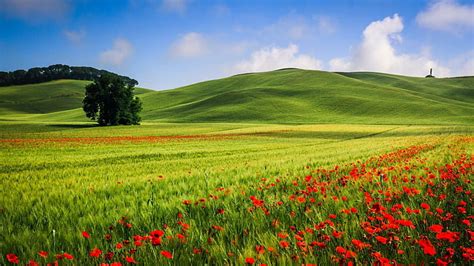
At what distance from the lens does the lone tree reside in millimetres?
71750

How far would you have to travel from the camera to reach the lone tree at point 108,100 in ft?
235

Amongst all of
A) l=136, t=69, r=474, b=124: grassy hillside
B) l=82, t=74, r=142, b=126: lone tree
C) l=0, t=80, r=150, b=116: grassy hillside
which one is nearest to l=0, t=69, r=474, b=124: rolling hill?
l=136, t=69, r=474, b=124: grassy hillside

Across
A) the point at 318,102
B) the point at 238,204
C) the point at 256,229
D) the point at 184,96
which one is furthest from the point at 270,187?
the point at 184,96

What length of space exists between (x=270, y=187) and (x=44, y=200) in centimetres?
403

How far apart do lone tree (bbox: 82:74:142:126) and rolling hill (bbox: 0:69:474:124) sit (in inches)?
1058

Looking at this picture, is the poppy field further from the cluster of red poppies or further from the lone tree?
the lone tree

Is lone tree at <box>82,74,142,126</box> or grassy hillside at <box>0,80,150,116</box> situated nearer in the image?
lone tree at <box>82,74,142,126</box>

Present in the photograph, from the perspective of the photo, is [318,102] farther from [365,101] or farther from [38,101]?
[38,101]

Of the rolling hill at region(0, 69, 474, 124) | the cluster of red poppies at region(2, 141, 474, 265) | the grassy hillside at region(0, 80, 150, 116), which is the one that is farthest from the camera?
the grassy hillside at region(0, 80, 150, 116)

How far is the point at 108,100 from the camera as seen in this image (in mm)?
72375

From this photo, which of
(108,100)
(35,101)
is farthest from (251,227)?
(35,101)

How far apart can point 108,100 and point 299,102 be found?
222ft

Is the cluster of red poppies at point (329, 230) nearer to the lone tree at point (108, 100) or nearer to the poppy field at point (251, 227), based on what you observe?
the poppy field at point (251, 227)

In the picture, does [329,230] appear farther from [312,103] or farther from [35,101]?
[35,101]
